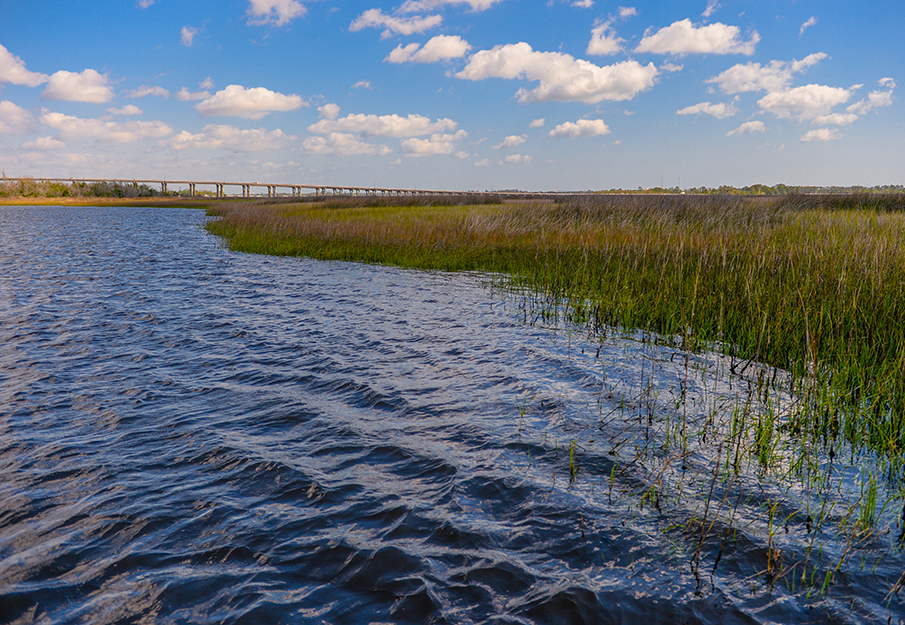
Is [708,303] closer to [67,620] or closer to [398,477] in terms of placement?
[398,477]

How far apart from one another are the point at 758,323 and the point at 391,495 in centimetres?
628

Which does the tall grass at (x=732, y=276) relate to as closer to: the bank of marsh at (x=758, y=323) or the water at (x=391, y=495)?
the bank of marsh at (x=758, y=323)

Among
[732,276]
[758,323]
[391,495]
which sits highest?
[732,276]

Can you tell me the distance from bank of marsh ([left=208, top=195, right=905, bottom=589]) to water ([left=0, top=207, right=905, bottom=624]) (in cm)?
18

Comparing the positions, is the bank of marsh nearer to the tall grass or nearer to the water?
the tall grass

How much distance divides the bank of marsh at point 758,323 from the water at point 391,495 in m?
0.18

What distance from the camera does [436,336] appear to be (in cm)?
984

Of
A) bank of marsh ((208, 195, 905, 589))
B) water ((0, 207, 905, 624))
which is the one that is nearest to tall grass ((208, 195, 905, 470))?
bank of marsh ((208, 195, 905, 589))

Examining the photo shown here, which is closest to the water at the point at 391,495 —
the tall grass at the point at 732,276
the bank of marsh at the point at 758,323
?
the bank of marsh at the point at 758,323

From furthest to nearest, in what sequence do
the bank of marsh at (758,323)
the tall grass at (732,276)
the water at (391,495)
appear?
the tall grass at (732,276)
the bank of marsh at (758,323)
the water at (391,495)

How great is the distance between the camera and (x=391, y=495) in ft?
14.6

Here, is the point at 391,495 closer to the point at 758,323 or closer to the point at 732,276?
the point at 758,323

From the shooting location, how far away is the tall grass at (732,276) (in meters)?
5.66

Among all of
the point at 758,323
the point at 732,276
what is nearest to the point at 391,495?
the point at 758,323
